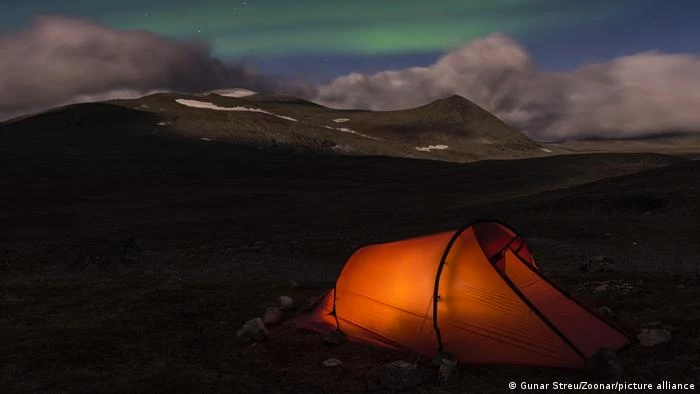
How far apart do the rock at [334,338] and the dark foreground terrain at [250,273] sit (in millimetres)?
167

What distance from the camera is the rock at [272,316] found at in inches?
506

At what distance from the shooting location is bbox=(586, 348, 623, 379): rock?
9.16 m

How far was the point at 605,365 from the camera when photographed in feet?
30.2

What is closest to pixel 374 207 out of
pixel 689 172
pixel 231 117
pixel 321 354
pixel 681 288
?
pixel 689 172

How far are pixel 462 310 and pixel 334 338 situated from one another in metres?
2.74

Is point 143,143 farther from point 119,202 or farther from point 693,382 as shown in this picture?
point 693,382

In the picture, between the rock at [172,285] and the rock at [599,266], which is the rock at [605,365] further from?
the rock at [172,285]

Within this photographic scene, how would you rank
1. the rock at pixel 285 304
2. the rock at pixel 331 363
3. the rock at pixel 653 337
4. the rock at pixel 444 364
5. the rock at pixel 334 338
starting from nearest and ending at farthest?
the rock at pixel 444 364
the rock at pixel 331 363
the rock at pixel 653 337
the rock at pixel 334 338
the rock at pixel 285 304

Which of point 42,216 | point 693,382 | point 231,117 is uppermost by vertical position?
point 231,117

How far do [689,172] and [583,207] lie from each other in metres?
15.6

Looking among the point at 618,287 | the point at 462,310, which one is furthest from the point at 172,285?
the point at 618,287

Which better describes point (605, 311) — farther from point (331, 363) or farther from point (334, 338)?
point (331, 363)

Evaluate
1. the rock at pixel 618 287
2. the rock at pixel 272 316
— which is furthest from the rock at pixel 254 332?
the rock at pixel 618 287

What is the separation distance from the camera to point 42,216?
167ft
